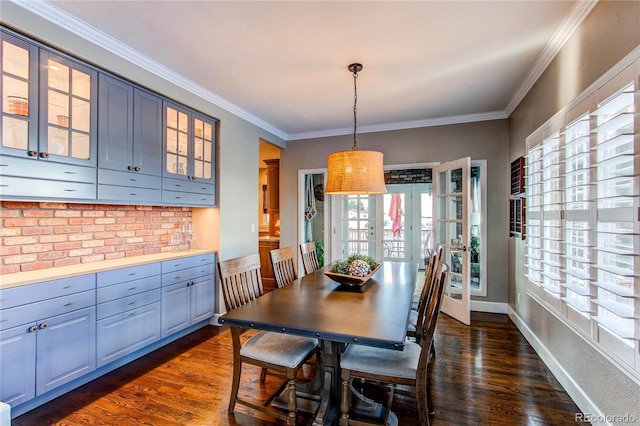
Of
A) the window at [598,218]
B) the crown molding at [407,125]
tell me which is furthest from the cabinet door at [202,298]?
the window at [598,218]

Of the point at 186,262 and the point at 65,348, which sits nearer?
the point at 65,348

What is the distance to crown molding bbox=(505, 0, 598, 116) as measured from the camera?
1967 mm

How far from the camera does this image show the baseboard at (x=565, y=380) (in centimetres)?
189

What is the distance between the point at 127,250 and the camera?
308 cm

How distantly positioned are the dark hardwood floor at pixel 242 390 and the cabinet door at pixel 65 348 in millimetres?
182

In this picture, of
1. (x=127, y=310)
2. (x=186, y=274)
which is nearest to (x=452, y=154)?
(x=186, y=274)

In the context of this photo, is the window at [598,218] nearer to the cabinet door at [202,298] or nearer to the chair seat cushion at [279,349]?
the chair seat cushion at [279,349]

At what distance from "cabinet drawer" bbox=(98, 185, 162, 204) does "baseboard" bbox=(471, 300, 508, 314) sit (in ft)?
13.8

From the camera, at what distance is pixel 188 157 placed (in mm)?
3352

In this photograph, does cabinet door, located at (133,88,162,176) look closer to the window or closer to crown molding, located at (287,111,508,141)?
crown molding, located at (287,111,508,141)

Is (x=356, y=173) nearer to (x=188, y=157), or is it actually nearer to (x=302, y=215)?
(x=188, y=157)

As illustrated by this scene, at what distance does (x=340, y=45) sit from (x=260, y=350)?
7.78 feet

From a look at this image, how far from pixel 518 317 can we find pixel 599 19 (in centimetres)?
299

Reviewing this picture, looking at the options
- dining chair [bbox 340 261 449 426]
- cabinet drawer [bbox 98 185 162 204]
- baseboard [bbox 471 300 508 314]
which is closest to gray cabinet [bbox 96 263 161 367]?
cabinet drawer [bbox 98 185 162 204]
